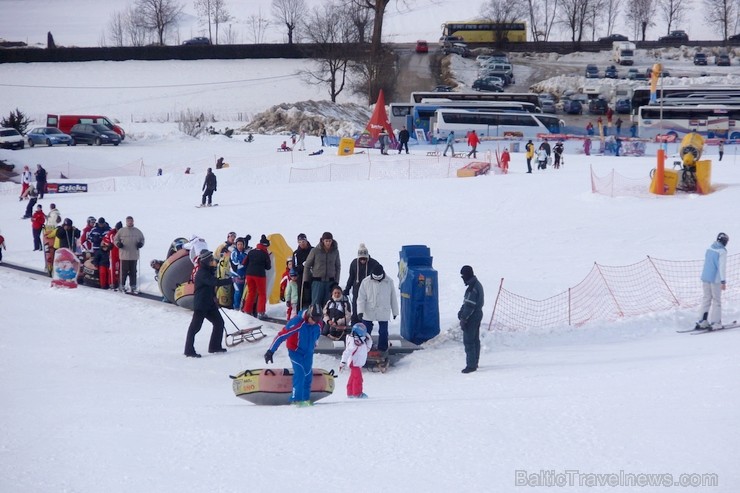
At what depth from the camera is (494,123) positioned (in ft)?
152

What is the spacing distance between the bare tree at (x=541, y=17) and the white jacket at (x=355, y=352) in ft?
260

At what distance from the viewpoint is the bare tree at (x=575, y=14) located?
8369 cm

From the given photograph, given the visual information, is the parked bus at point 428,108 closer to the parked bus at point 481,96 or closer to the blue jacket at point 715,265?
the parked bus at point 481,96

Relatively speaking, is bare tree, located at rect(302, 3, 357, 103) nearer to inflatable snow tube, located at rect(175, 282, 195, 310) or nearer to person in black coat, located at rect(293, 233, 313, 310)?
inflatable snow tube, located at rect(175, 282, 195, 310)

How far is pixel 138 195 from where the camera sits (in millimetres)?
27828

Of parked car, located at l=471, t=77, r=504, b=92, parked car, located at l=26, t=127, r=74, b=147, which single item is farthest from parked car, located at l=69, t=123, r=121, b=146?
parked car, located at l=471, t=77, r=504, b=92

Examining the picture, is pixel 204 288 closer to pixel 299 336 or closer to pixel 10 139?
pixel 299 336

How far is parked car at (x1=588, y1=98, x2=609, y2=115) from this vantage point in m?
57.2

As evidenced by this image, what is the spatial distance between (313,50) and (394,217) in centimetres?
5017

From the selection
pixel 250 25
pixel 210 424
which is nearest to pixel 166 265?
pixel 210 424

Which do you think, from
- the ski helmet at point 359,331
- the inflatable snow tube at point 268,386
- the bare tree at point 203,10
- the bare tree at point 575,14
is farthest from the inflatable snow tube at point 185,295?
the bare tree at point 203,10

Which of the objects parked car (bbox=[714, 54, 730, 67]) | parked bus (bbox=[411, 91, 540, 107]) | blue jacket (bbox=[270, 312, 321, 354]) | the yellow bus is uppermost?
the yellow bus

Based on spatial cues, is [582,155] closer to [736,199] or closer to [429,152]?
[429,152]

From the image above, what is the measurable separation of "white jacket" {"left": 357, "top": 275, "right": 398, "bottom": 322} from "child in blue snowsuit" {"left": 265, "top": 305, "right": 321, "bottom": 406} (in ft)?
7.38
